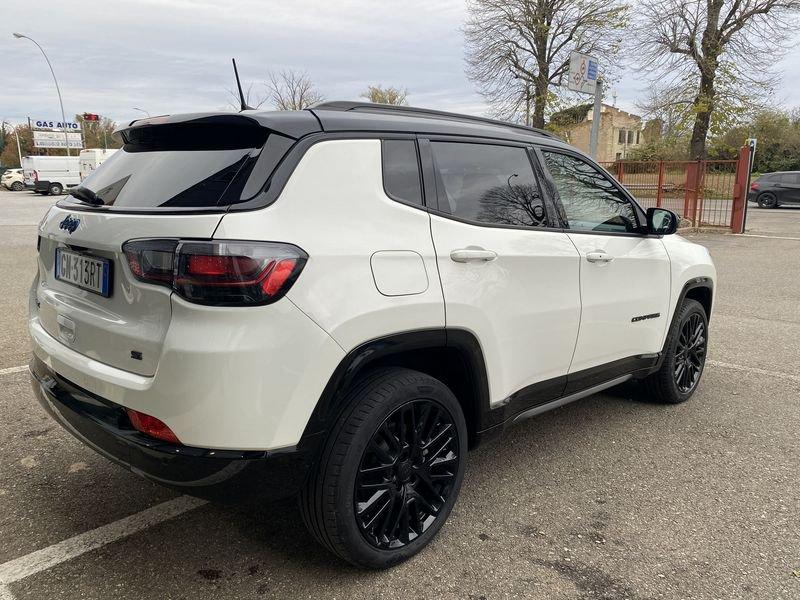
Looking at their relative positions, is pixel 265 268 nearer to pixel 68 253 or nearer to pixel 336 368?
pixel 336 368

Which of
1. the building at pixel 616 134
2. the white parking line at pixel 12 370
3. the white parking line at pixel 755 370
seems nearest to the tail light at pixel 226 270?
the white parking line at pixel 12 370

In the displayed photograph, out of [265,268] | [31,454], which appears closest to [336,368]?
[265,268]

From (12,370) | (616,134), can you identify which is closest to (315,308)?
(12,370)

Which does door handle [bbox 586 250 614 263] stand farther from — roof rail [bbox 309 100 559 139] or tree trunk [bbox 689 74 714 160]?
tree trunk [bbox 689 74 714 160]

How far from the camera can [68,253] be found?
2381mm

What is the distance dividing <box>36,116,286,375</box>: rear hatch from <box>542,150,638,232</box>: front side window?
166 cm

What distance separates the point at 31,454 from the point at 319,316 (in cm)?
221

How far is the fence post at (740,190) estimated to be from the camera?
47.6 feet

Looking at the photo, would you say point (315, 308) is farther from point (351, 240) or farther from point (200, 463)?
point (200, 463)

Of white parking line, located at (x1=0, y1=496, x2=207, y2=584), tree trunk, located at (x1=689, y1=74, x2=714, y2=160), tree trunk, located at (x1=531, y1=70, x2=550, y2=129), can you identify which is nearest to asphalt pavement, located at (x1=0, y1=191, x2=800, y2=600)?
white parking line, located at (x1=0, y1=496, x2=207, y2=584)

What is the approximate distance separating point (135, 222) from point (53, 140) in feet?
225

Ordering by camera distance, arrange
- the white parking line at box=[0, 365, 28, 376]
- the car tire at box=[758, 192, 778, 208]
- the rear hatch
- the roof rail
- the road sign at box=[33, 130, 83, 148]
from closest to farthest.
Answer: the rear hatch
the roof rail
the white parking line at box=[0, 365, 28, 376]
the car tire at box=[758, 192, 778, 208]
the road sign at box=[33, 130, 83, 148]

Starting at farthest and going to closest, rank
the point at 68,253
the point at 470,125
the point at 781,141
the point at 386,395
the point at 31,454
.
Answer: the point at 781,141
the point at 31,454
the point at 470,125
the point at 68,253
the point at 386,395

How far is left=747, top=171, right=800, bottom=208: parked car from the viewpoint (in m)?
24.3
